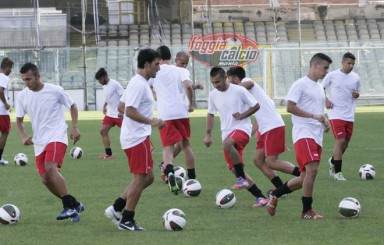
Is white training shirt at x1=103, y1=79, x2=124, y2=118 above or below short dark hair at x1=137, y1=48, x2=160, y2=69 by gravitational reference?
below

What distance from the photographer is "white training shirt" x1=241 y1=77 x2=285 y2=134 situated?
12.9m

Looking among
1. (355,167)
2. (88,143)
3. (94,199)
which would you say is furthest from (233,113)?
(88,143)

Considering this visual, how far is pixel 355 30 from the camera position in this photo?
51281mm

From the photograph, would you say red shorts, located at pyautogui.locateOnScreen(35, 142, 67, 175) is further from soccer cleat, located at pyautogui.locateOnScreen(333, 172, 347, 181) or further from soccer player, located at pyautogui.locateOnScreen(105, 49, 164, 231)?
soccer cleat, located at pyautogui.locateOnScreen(333, 172, 347, 181)

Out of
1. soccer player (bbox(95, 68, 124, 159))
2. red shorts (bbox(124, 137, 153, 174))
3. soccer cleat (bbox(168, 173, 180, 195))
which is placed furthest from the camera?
soccer player (bbox(95, 68, 124, 159))

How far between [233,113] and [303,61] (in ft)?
107

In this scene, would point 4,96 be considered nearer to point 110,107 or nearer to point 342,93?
point 110,107

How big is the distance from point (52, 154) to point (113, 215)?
3.91ft

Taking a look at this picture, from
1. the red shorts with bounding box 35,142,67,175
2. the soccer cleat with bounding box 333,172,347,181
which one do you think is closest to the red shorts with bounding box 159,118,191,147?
the soccer cleat with bounding box 333,172,347,181

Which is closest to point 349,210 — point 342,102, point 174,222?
point 174,222

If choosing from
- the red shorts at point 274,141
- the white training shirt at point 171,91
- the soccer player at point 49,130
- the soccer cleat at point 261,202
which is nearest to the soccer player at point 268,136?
the red shorts at point 274,141

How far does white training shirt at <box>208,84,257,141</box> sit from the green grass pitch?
0.98 metres

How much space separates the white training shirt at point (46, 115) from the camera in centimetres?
1125

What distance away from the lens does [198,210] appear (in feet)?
38.8
